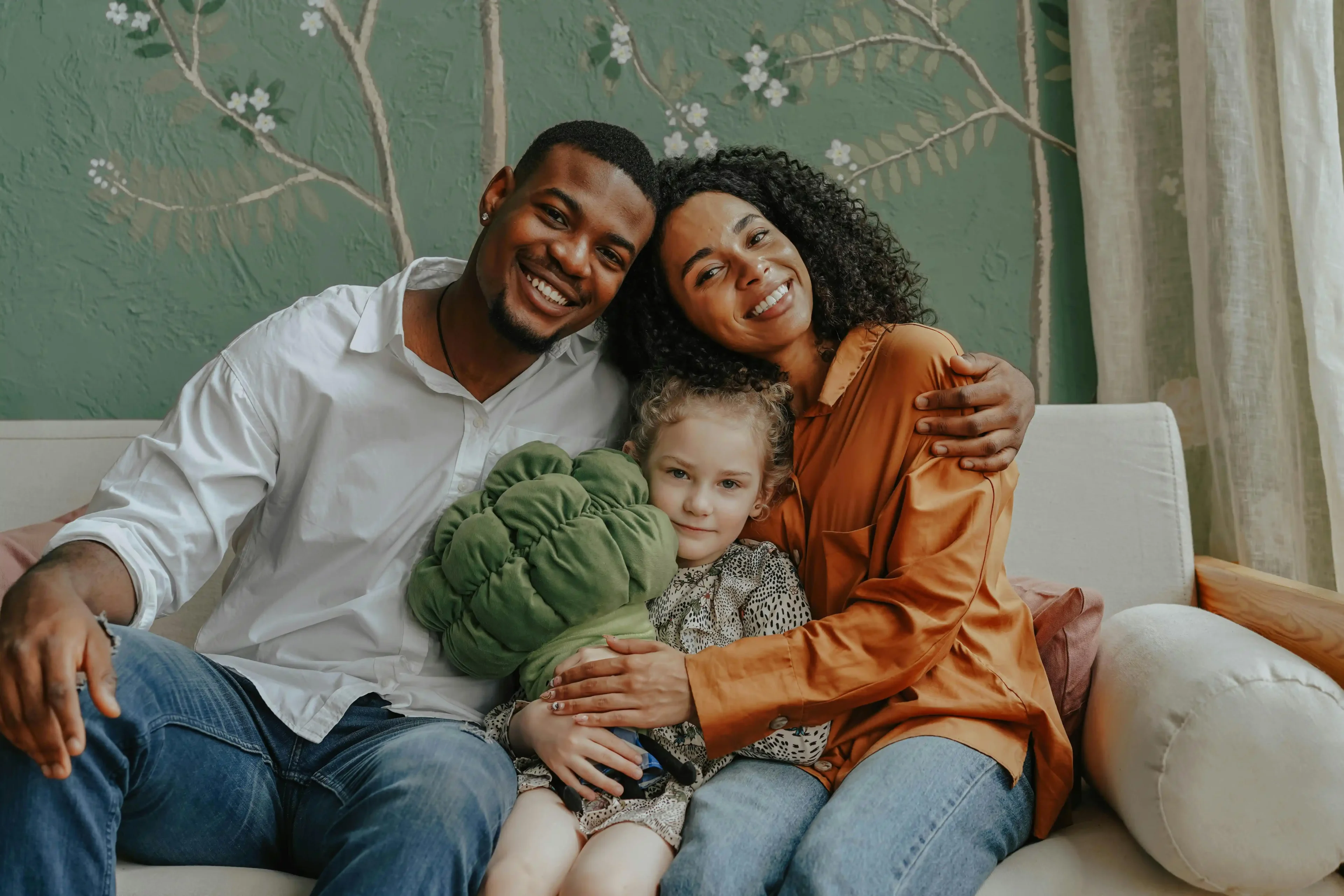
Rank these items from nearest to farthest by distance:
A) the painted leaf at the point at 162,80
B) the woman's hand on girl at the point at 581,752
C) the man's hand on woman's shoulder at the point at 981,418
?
1. the woman's hand on girl at the point at 581,752
2. the man's hand on woman's shoulder at the point at 981,418
3. the painted leaf at the point at 162,80

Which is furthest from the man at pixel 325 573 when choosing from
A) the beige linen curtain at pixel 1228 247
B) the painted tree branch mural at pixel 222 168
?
the beige linen curtain at pixel 1228 247

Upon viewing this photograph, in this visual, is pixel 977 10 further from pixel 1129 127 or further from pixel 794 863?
pixel 794 863

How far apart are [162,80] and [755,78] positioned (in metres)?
1.16

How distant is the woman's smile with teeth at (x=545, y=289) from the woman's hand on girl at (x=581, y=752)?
61 centimetres

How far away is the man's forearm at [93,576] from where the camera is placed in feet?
3.70

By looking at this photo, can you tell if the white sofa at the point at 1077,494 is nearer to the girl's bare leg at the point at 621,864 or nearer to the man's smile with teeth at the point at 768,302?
the man's smile with teeth at the point at 768,302

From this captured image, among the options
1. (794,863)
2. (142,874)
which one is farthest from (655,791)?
(142,874)

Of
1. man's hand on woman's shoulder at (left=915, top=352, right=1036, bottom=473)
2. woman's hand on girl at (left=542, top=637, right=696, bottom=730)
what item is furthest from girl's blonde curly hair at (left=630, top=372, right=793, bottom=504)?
woman's hand on girl at (left=542, top=637, right=696, bottom=730)

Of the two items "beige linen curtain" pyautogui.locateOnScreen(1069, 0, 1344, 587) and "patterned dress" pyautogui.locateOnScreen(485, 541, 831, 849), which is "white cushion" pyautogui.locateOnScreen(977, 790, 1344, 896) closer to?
"patterned dress" pyautogui.locateOnScreen(485, 541, 831, 849)

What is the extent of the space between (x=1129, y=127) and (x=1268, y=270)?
16.1 inches

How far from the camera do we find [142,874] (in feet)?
3.72

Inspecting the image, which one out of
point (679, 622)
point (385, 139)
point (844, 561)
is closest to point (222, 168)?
point (385, 139)

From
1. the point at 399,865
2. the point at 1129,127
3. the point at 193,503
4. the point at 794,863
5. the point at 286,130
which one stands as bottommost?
the point at 794,863

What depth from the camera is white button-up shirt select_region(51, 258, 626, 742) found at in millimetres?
1358
